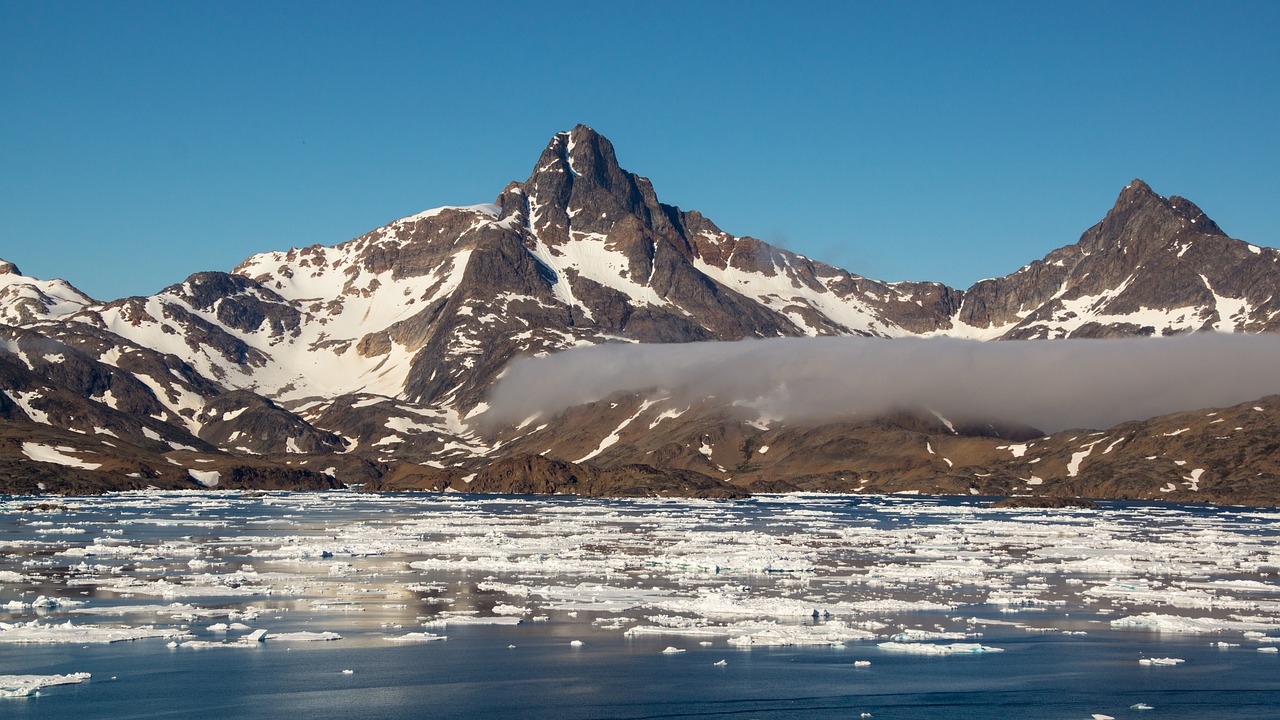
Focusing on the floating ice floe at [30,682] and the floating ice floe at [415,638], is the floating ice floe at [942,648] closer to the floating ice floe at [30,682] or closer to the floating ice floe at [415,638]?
the floating ice floe at [415,638]

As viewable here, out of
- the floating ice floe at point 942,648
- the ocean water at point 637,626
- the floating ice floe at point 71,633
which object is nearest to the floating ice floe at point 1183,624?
the ocean water at point 637,626

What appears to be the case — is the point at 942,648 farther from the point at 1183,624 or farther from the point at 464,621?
the point at 464,621

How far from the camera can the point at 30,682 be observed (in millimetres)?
45875

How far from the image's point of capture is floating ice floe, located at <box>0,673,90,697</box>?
4488 cm

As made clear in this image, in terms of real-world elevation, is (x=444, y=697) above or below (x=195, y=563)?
below

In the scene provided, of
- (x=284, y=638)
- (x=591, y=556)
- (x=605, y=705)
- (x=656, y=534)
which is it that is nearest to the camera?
(x=605, y=705)

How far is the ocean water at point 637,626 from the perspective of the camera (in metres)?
45.8

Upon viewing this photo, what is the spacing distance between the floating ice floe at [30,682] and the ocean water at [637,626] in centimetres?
58

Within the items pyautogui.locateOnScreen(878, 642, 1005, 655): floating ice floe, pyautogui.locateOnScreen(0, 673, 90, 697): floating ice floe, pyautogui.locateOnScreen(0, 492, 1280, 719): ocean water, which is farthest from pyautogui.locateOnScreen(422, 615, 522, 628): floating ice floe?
pyautogui.locateOnScreen(878, 642, 1005, 655): floating ice floe

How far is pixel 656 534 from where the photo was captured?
131m

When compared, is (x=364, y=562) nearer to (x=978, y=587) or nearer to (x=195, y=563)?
(x=195, y=563)

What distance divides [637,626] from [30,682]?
1098 inches

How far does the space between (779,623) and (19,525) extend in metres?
104

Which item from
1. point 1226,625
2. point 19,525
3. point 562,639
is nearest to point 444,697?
point 562,639
